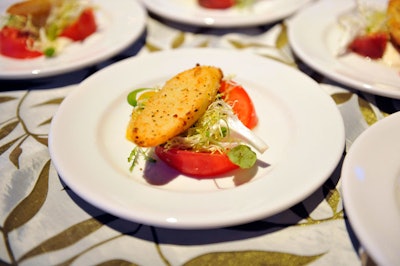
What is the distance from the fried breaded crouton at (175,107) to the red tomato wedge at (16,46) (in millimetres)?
989

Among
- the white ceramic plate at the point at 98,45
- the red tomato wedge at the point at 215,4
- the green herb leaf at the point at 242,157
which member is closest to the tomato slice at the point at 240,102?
the green herb leaf at the point at 242,157

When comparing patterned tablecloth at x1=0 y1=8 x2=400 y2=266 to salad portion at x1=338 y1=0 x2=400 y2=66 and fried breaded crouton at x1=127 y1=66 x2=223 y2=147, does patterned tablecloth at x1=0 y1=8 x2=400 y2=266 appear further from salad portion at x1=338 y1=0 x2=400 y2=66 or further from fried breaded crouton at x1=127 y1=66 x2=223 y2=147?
salad portion at x1=338 y1=0 x2=400 y2=66

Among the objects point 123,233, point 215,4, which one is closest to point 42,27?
point 215,4

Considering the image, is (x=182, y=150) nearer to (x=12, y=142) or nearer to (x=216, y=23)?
(x=12, y=142)

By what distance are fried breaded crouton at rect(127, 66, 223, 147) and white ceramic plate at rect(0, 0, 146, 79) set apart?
68 centimetres

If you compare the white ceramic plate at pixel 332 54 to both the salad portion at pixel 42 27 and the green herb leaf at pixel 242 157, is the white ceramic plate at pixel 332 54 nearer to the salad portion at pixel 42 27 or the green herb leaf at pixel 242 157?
the green herb leaf at pixel 242 157

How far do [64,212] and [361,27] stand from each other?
1.99 m

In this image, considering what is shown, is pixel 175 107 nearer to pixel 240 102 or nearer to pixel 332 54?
pixel 240 102

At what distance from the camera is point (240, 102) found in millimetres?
1857

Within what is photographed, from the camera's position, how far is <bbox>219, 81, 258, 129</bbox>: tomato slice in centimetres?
182

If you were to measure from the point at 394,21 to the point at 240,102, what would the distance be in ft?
4.08

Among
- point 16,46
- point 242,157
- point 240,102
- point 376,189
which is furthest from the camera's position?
point 16,46

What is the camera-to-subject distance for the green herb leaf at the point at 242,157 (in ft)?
5.00

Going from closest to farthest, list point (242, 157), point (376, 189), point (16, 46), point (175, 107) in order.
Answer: point (376, 189)
point (242, 157)
point (175, 107)
point (16, 46)
